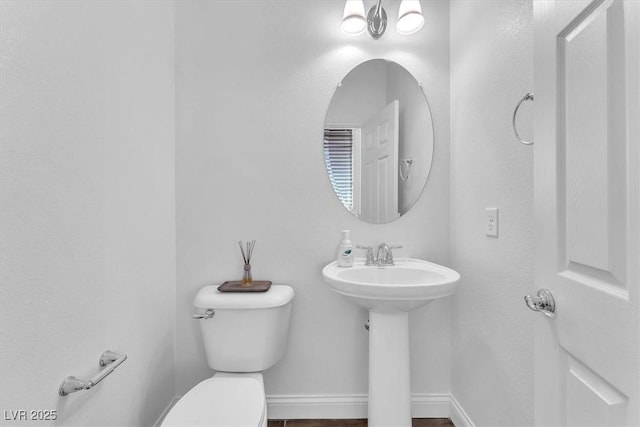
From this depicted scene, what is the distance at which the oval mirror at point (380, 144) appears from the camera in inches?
68.4

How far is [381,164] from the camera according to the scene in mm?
1752

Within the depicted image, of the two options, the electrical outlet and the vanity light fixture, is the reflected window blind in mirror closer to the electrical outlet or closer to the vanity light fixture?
the vanity light fixture

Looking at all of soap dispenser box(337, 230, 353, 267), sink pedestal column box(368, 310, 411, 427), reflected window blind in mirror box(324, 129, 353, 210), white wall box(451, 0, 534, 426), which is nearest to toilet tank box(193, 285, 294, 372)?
soap dispenser box(337, 230, 353, 267)

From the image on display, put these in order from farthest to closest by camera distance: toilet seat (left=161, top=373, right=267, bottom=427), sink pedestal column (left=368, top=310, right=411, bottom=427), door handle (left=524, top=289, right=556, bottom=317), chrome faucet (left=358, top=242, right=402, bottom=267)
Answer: chrome faucet (left=358, top=242, right=402, bottom=267), sink pedestal column (left=368, top=310, right=411, bottom=427), toilet seat (left=161, top=373, right=267, bottom=427), door handle (left=524, top=289, right=556, bottom=317)

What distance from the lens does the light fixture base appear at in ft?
5.49

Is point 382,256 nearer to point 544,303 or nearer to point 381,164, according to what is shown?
point 381,164

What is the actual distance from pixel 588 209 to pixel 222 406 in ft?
4.05

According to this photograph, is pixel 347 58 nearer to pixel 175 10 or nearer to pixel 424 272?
pixel 175 10

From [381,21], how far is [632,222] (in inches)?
59.5

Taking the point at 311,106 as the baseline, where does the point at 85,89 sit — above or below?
below

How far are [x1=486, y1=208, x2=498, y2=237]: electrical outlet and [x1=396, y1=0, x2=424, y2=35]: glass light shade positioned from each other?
97 centimetres

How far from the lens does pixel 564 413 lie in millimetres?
731

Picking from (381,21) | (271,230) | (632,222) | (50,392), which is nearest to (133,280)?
(50,392)

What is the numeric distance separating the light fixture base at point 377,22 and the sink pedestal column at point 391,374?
1375 millimetres
